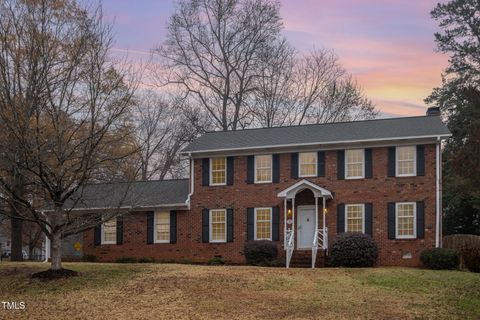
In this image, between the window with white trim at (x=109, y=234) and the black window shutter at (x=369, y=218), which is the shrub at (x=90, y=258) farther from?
the black window shutter at (x=369, y=218)

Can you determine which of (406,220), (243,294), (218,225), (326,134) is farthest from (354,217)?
(243,294)

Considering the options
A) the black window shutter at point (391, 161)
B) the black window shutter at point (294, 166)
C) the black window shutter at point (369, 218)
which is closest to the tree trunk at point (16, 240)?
the black window shutter at point (294, 166)

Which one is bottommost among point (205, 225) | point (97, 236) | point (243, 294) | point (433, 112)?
point (243, 294)

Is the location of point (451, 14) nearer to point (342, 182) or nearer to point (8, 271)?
point (342, 182)

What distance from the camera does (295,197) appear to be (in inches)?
1074

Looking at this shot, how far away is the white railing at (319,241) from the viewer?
81.2ft

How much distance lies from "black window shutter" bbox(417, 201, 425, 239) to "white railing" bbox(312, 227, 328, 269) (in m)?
3.67

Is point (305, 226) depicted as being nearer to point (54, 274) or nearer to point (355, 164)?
point (355, 164)

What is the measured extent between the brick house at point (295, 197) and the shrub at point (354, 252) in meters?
0.98

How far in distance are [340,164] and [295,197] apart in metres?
2.39

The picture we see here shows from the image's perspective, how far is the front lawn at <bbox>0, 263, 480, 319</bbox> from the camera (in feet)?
47.3

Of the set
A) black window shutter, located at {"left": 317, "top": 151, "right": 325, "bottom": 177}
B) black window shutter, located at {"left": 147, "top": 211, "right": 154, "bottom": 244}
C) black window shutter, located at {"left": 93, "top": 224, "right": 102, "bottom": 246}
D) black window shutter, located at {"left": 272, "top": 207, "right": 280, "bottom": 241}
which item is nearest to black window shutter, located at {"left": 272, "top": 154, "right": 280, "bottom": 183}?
black window shutter, located at {"left": 272, "top": 207, "right": 280, "bottom": 241}

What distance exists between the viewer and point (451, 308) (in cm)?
1487

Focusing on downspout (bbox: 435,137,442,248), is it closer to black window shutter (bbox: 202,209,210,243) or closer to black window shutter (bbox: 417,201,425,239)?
black window shutter (bbox: 417,201,425,239)
